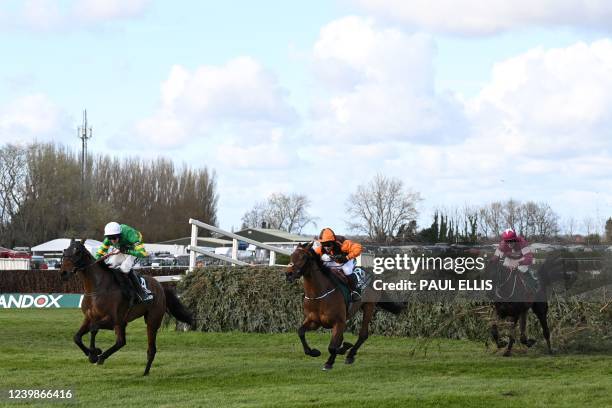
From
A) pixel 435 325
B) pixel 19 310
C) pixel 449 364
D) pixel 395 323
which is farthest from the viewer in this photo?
pixel 19 310

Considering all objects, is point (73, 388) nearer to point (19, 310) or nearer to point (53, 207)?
point (19, 310)

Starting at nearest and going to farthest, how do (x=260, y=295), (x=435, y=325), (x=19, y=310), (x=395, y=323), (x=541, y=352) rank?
(x=541, y=352), (x=435, y=325), (x=395, y=323), (x=260, y=295), (x=19, y=310)

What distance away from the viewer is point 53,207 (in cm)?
7319

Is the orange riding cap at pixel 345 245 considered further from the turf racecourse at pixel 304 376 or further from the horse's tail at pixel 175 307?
the horse's tail at pixel 175 307

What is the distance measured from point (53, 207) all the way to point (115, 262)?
6116cm

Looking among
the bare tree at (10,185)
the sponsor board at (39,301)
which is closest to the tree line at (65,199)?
the bare tree at (10,185)

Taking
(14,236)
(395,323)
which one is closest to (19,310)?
(395,323)

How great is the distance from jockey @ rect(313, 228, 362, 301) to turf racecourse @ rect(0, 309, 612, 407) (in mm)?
1164

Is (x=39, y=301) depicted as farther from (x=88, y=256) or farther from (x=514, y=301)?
(x=514, y=301)

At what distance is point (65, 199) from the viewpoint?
74562 millimetres

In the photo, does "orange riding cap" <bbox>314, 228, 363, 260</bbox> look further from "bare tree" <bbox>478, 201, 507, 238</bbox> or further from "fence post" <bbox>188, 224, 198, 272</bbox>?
"bare tree" <bbox>478, 201, 507, 238</bbox>

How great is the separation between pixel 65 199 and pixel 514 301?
63211mm

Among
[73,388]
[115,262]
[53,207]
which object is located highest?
[53,207]

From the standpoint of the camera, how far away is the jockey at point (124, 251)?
1385cm
